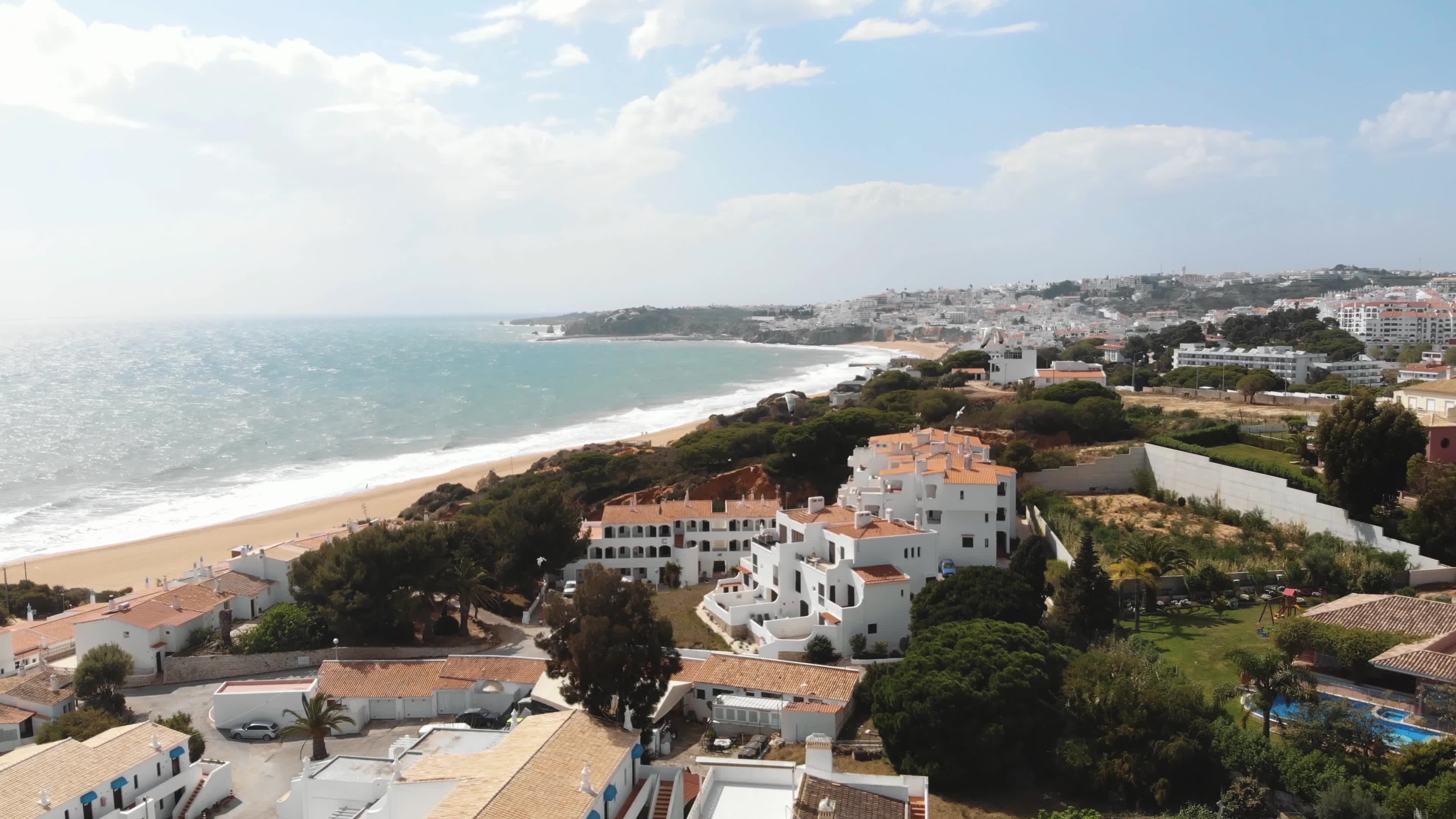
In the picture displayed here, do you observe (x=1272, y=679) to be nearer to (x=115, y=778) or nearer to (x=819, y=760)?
(x=819, y=760)

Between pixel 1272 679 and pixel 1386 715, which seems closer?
pixel 1386 715

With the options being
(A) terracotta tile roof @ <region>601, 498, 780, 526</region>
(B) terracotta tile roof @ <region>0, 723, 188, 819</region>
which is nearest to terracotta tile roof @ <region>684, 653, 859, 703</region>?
(A) terracotta tile roof @ <region>601, 498, 780, 526</region>

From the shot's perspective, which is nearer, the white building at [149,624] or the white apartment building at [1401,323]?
the white building at [149,624]

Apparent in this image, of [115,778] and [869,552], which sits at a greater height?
[869,552]

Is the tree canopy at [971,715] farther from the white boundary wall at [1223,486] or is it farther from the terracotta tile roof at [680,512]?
the terracotta tile roof at [680,512]

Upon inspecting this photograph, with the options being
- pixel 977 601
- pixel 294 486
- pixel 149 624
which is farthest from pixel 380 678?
pixel 294 486

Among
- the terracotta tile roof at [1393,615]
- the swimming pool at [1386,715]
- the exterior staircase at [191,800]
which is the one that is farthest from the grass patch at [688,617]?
the terracotta tile roof at [1393,615]
